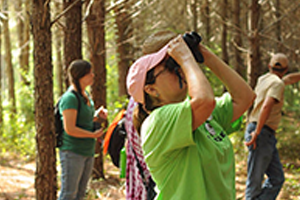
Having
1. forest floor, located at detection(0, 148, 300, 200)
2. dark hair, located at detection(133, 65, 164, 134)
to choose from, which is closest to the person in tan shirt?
forest floor, located at detection(0, 148, 300, 200)

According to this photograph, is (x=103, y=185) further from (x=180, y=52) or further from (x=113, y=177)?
(x=180, y=52)

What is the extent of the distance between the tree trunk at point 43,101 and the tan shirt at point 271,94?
3.02 metres

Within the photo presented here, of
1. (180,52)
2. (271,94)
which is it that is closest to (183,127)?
(180,52)

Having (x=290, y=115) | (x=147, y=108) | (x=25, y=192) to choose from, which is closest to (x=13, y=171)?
(x=25, y=192)

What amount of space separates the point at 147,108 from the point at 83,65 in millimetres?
2495

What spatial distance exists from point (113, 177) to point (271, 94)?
3.57 meters

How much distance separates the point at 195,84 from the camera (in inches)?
76.8

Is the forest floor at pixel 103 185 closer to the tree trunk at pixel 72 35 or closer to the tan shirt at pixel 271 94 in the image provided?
the tan shirt at pixel 271 94

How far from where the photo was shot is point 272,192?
5.41 meters

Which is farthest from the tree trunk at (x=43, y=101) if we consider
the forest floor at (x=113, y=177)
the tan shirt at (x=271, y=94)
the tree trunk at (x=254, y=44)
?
the tree trunk at (x=254, y=44)

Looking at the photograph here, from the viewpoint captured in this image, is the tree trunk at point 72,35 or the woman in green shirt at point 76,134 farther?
the tree trunk at point 72,35

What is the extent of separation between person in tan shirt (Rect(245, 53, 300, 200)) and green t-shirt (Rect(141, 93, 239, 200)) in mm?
3359

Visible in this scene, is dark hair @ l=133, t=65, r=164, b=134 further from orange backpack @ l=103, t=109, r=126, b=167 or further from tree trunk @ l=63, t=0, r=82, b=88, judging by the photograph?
tree trunk @ l=63, t=0, r=82, b=88

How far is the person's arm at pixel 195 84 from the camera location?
A: 1899mm
